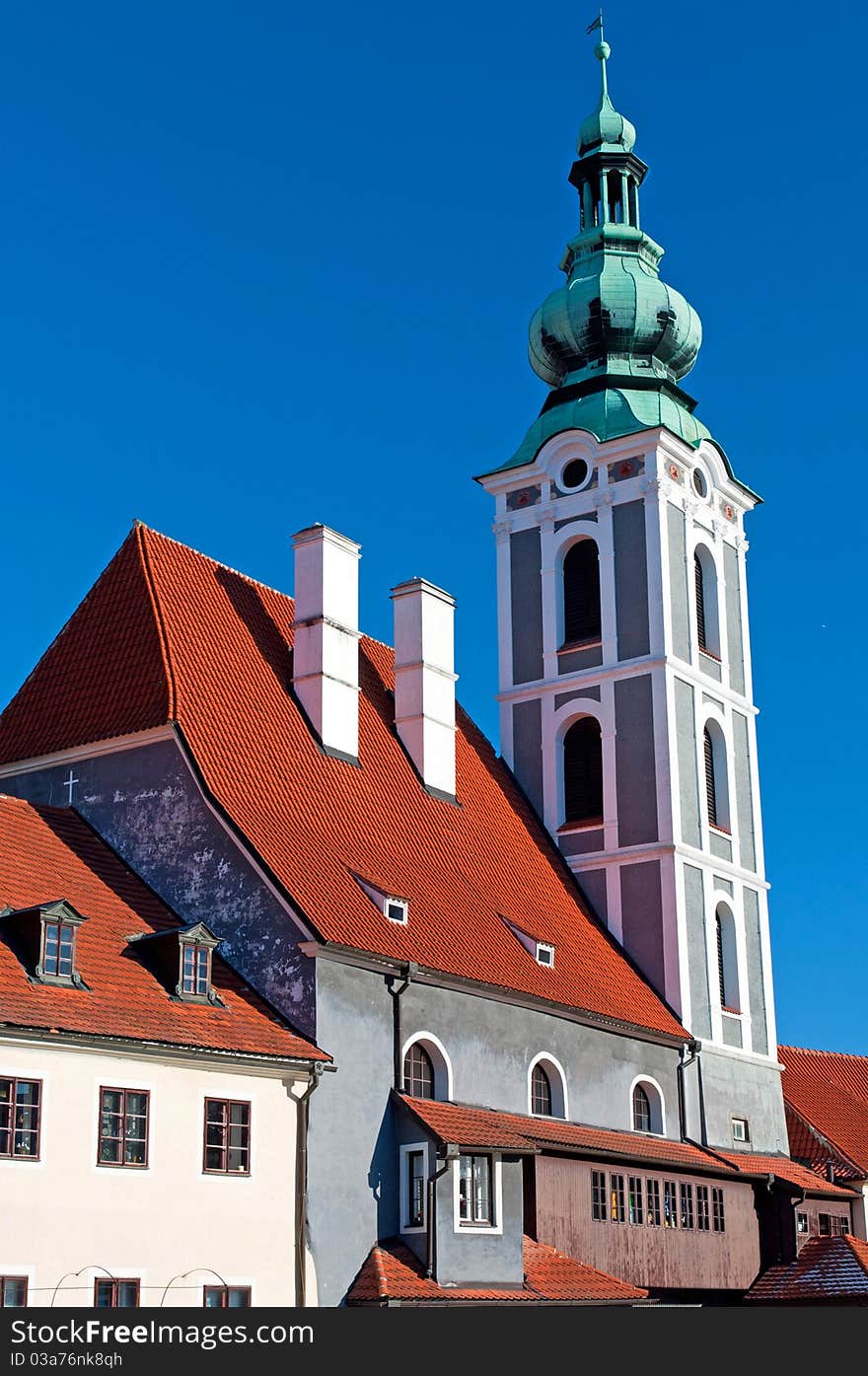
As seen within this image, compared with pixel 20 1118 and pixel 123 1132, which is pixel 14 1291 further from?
pixel 123 1132

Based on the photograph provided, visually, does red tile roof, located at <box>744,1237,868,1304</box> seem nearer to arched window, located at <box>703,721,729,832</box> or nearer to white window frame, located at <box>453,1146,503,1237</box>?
arched window, located at <box>703,721,729,832</box>

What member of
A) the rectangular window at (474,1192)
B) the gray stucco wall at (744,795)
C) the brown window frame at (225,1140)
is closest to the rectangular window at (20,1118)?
the brown window frame at (225,1140)

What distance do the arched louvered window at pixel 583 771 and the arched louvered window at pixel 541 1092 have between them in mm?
7654

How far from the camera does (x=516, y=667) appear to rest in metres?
37.9

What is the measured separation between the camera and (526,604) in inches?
1499

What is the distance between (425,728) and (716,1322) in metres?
19.2

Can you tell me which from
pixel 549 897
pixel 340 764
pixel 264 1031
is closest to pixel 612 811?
pixel 549 897

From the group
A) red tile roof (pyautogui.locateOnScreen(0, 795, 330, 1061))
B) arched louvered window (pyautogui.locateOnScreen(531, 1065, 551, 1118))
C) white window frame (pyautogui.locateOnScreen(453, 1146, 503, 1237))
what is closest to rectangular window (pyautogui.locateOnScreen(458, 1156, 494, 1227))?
white window frame (pyautogui.locateOnScreen(453, 1146, 503, 1237))

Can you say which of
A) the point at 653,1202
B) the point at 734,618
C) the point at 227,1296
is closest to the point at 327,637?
the point at 653,1202

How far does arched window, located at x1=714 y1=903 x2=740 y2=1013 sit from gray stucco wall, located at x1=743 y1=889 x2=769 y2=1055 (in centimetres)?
42

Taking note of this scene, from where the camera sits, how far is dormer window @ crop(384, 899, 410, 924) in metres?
26.8

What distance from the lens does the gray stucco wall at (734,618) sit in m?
38.7

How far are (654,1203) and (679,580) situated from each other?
12473 millimetres

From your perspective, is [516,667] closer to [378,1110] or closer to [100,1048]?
[378,1110]
